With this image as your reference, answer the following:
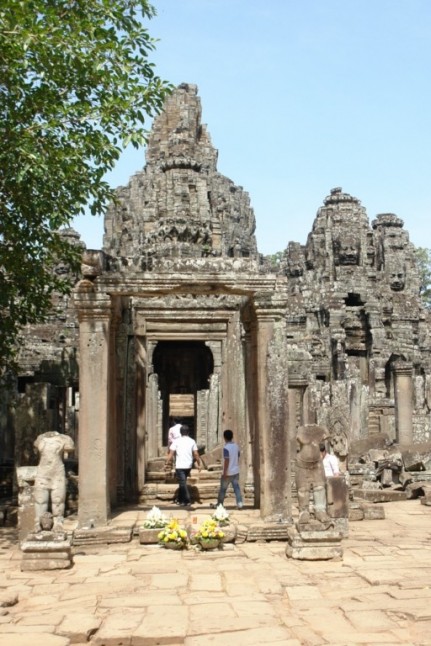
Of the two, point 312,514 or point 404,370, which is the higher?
point 404,370

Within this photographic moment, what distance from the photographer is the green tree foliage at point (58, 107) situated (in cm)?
886

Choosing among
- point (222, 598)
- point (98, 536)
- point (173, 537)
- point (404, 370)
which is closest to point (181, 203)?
point (404, 370)

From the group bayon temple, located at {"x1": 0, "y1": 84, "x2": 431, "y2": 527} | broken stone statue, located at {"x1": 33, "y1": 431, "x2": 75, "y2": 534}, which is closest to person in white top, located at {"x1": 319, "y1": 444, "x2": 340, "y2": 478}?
bayon temple, located at {"x1": 0, "y1": 84, "x2": 431, "y2": 527}

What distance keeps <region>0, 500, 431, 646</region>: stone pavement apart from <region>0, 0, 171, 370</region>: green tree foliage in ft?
14.7

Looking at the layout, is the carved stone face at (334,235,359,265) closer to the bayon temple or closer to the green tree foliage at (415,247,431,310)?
the bayon temple

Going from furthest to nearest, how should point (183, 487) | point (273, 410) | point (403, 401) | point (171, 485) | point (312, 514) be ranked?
point (403, 401)
point (171, 485)
point (183, 487)
point (273, 410)
point (312, 514)

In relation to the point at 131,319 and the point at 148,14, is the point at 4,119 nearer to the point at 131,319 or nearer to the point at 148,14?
the point at 148,14

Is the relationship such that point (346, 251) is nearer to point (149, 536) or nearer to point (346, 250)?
point (346, 250)

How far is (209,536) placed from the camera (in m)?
8.43

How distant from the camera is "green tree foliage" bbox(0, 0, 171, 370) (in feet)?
29.1

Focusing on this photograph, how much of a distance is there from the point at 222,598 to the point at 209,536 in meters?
2.15

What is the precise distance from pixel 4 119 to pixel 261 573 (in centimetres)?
639

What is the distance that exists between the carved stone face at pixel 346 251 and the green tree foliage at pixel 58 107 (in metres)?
18.8

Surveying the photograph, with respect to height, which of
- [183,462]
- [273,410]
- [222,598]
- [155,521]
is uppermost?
[273,410]
